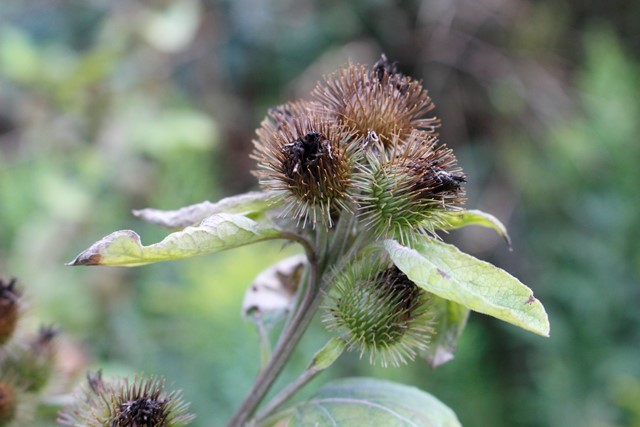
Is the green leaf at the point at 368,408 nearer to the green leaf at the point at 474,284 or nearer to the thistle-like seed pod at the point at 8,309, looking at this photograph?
the green leaf at the point at 474,284

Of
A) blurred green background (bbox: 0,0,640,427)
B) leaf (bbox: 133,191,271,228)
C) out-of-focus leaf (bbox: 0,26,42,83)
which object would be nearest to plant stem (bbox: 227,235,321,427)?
leaf (bbox: 133,191,271,228)

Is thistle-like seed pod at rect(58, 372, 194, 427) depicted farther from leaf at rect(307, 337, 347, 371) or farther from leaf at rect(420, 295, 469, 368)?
leaf at rect(420, 295, 469, 368)

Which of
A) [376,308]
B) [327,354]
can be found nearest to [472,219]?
[376,308]

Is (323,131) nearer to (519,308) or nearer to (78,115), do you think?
(519,308)

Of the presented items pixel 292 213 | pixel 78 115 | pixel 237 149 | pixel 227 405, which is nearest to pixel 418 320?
pixel 292 213

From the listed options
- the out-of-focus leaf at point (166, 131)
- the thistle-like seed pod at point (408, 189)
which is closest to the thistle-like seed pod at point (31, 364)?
the thistle-like seed pod at point (408, 189)
